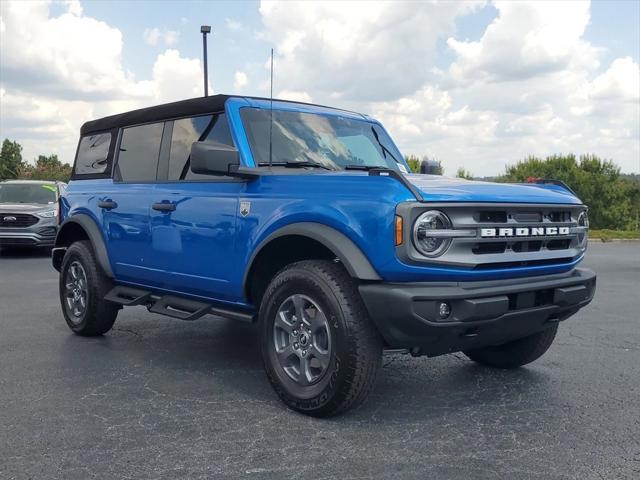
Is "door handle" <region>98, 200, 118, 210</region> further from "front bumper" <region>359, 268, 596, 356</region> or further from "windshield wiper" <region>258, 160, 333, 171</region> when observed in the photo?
"front bumper" <region>359, 268, 596, 356</region>

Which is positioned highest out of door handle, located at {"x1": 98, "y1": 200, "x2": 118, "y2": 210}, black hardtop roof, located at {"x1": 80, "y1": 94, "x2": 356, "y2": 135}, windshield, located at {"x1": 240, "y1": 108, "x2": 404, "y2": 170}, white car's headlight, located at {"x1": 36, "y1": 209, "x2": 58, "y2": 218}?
black hardtop roof, located at {"x1": 80, "y1": 94, "x2": 356, "y2": 135}

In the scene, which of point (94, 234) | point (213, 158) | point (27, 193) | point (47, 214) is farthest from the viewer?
point (27, 193)

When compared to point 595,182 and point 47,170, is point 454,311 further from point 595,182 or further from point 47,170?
point 595,182

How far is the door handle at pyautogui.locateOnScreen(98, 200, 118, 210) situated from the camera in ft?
18.8

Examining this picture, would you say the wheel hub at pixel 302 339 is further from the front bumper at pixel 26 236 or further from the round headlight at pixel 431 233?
the front bumper at pixel 26 236

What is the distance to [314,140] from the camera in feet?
16.5

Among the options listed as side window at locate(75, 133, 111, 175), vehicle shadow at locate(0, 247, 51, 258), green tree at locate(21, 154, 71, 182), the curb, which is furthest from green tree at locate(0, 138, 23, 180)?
side window at locate(75, 133, 111, 175)

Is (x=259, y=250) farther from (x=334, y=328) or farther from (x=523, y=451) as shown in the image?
(x=523, y=451)

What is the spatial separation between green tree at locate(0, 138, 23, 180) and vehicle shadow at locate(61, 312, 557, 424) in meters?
47.9

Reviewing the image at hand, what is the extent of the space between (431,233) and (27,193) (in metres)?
13.9

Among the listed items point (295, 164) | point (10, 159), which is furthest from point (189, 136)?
point (10, 159)

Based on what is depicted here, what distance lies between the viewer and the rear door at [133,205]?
5387 mm

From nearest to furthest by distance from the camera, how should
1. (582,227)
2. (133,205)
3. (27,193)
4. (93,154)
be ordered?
(582,227) → (133,205) → (93,154) → (27,193)

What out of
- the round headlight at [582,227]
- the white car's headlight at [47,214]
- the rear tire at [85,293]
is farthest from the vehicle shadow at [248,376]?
the white car's headlight at [47,214]
